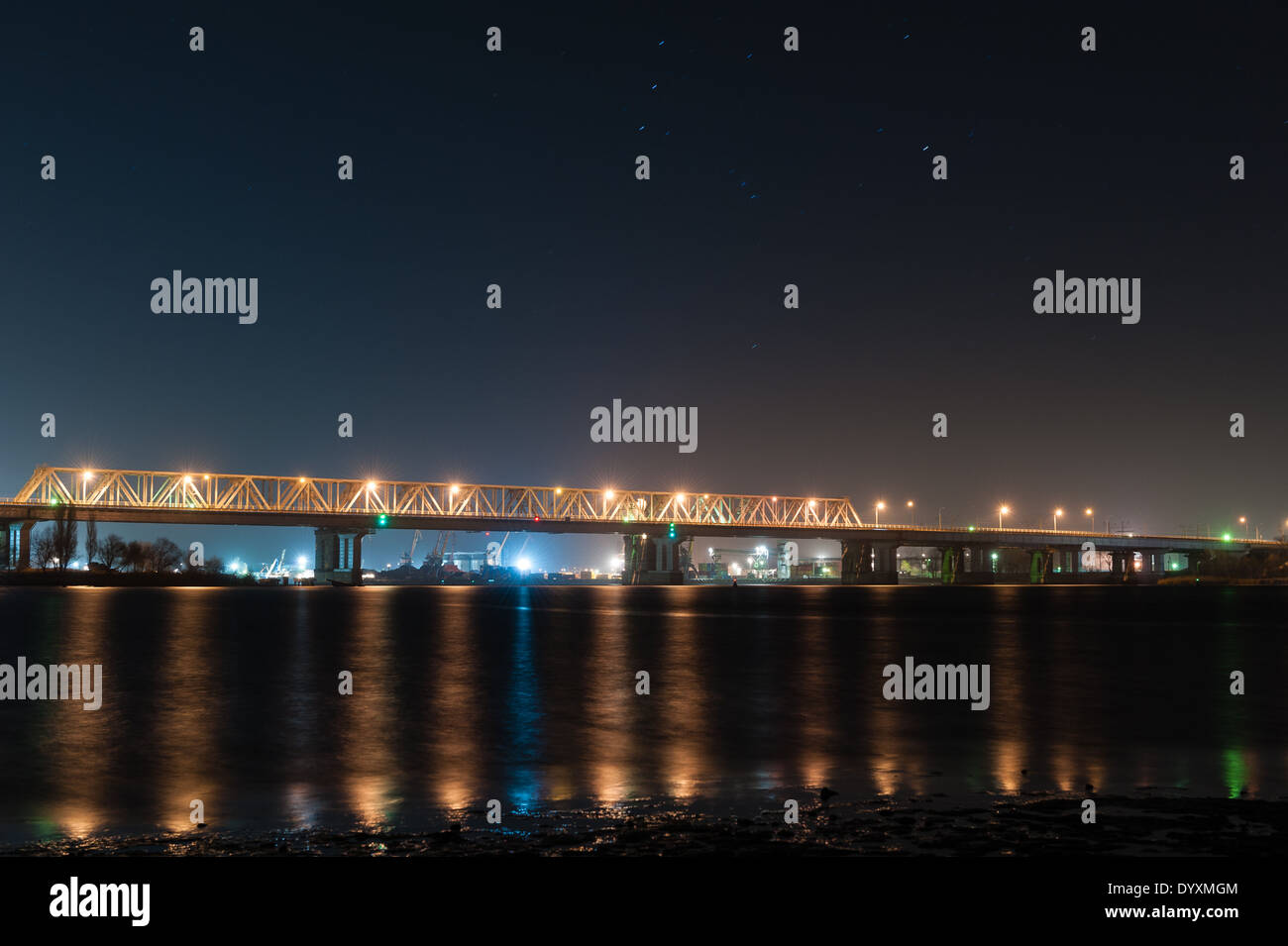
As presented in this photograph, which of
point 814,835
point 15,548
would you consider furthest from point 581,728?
point 15,548

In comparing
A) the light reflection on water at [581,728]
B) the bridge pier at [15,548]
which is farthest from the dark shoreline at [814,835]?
the bridge pier at [15,548]

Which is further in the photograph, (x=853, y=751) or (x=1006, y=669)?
(x=1006, y=669)

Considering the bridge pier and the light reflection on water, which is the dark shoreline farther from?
the bridge pier

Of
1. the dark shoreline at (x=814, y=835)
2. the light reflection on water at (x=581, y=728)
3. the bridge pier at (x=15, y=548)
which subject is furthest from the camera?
the bridge pier at (x=15, y=548)

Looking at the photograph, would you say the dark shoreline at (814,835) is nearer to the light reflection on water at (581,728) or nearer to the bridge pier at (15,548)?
the light reflection on water at (581,728)

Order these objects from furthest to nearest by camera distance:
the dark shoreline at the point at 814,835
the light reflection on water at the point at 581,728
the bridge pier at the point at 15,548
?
the bridge pier at the point at 15,548, the light reflection on water at the point at 581,728, the dark shoreline at the point at 814,835
